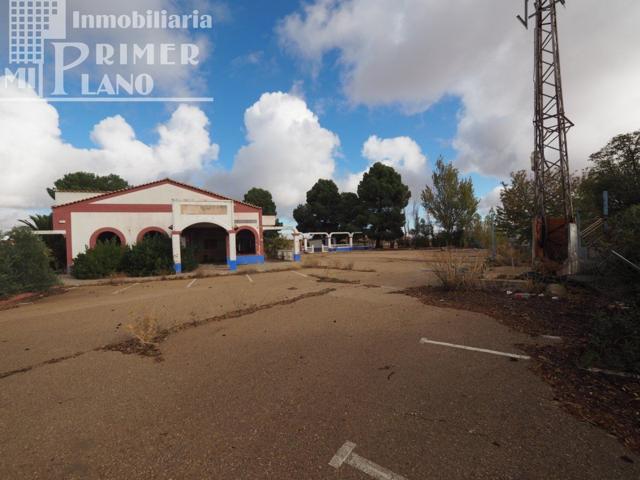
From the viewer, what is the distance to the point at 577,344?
4215mm

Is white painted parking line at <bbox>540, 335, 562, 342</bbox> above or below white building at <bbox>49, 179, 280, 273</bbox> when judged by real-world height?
below

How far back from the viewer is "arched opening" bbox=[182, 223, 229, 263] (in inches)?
955

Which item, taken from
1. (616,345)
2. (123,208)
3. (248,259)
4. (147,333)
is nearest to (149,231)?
(123,208)

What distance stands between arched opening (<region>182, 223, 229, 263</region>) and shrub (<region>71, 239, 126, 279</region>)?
734 centimetres

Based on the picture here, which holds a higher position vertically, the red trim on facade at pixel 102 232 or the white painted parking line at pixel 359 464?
the red trim on facade at pixel 102 232

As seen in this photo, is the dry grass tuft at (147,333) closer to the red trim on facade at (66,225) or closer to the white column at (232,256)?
the white column at (232,256)

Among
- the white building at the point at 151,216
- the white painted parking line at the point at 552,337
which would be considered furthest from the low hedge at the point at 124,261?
the white painted parking line at the point at 552,337

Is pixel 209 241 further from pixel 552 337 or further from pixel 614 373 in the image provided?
pixel 614 373

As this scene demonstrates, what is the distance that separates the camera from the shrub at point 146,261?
52.8 feet

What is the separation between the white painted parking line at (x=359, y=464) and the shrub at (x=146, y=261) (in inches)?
645

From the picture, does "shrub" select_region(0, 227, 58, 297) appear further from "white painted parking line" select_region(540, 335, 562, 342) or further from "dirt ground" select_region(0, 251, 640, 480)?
"white painted parking line" select_region(540, 335, 562, 342)

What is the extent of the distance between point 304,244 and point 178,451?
32475 millimetres

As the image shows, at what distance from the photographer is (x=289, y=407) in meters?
2.85

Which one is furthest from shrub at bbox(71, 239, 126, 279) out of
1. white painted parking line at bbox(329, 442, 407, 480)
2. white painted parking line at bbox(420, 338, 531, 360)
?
white painted parking line at bbox(329, 442, 407, 480)
